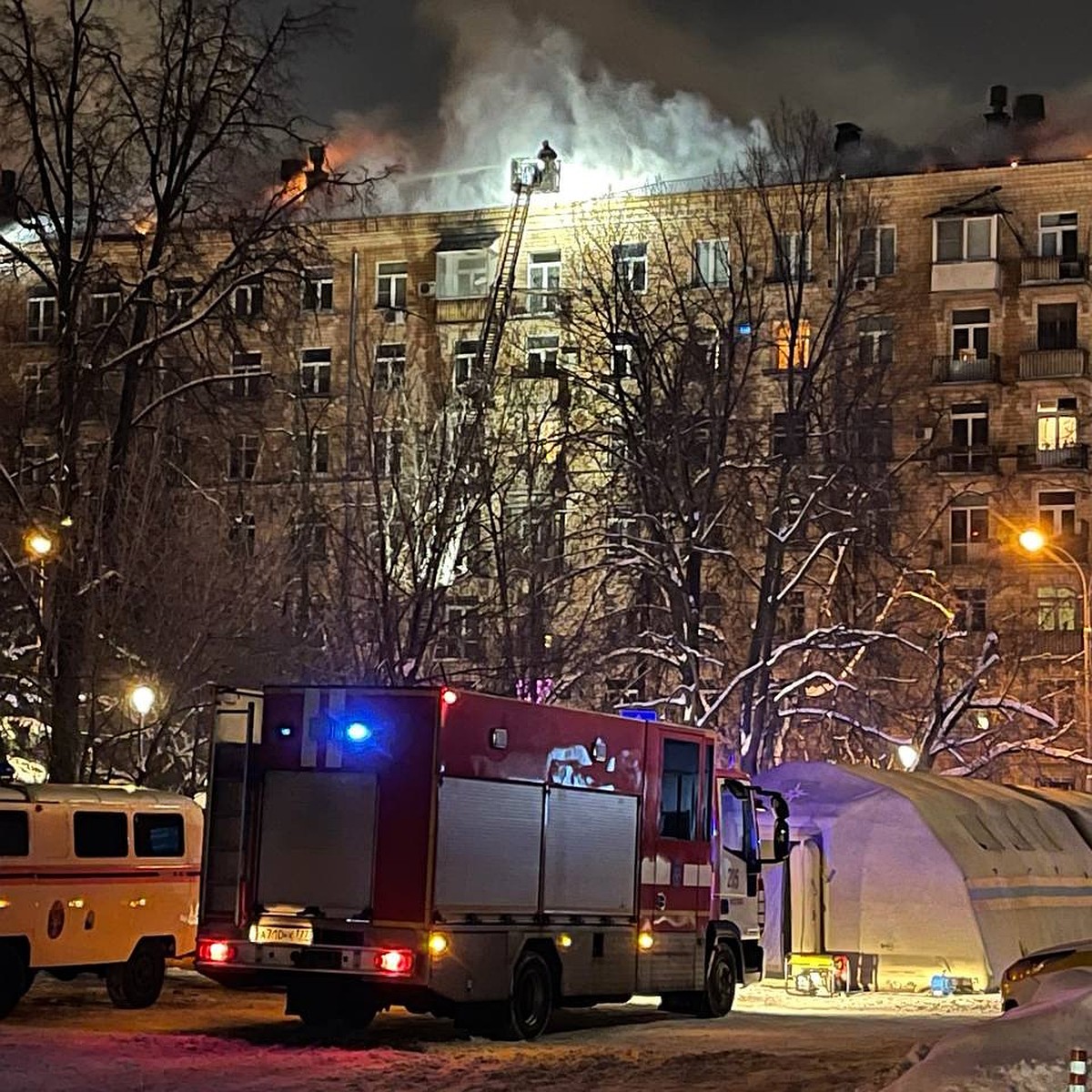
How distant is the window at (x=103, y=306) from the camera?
29473 mm

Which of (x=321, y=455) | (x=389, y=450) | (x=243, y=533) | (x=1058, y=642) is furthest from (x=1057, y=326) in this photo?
(x=243, y=533)

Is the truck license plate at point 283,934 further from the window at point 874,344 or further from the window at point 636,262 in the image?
the window at point 636,262

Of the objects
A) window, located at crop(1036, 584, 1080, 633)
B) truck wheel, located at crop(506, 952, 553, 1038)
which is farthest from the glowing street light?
truck wheel, located at crop(506, 952, 553, 1038)

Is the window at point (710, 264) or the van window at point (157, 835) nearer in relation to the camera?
the van window at point (157, 835)

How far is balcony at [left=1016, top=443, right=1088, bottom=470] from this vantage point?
59656 mm

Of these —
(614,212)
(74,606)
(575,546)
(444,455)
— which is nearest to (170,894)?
(74,606)

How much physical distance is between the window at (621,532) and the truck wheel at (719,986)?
16863 millimetres

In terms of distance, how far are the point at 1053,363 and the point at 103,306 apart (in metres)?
36.5

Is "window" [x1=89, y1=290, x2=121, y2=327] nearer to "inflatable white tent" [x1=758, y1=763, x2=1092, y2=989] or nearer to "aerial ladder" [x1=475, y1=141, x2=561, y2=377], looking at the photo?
"inflatable white tent" [x1=758, y1=763, x2=1092, y2=989]

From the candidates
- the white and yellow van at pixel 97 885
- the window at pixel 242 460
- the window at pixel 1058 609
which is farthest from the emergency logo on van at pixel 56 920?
the window at pixel 1058 609

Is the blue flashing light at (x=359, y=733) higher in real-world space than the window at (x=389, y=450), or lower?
lower

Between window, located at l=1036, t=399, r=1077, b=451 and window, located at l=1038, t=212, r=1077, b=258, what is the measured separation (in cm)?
435

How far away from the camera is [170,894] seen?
22844mm

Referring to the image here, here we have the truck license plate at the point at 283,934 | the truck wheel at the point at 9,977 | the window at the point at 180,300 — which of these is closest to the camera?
the truck license plate at the point at 283,934
